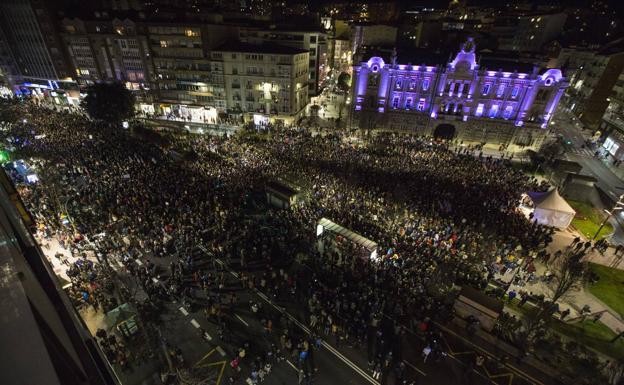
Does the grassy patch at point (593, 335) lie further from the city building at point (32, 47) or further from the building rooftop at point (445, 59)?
the city building at point (32, 47)

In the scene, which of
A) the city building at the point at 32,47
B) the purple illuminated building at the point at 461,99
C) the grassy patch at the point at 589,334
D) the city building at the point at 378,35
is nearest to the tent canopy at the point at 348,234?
the grassy patch at the point at 589,334

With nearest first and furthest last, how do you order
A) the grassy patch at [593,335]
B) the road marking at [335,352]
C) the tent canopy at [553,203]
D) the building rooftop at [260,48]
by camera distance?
the road marking at [335,352] < the grassy patch at [593,335] < the tent canopy at [553,203] < the building rooftop at [260,48]

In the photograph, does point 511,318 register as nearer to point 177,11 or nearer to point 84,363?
point 84,363

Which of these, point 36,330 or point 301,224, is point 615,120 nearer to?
point 301,224

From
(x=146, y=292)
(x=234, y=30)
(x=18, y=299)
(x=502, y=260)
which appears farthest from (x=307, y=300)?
(x=234, y=30)

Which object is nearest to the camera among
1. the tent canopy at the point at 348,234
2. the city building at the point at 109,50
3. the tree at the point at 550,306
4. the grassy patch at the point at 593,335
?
the tree at the point at 550,306

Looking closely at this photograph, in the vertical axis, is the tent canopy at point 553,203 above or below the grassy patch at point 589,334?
above

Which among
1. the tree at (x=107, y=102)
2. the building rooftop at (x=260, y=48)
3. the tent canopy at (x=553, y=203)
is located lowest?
the tent canopy at (x=553, y=203)
